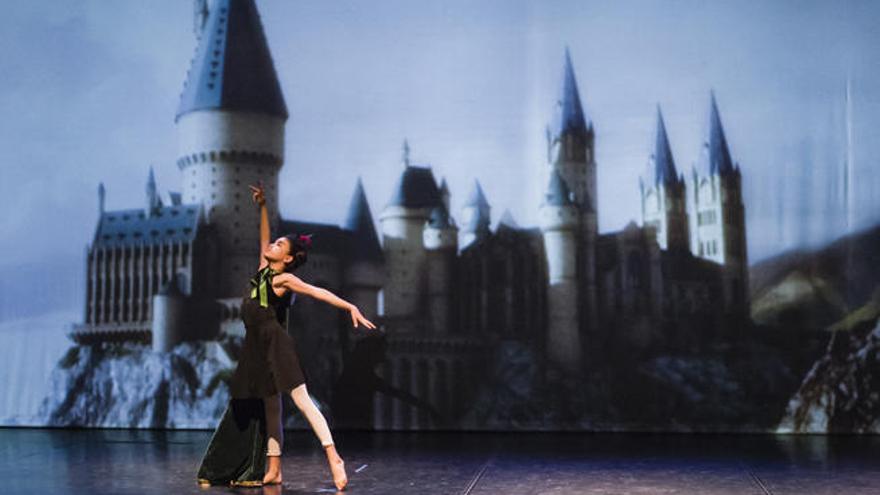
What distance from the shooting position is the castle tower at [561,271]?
11.5m

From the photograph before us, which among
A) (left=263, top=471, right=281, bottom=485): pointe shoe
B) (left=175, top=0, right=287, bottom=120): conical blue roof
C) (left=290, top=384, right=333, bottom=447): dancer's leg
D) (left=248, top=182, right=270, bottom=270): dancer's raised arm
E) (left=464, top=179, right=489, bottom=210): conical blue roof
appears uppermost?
(left=175, top=0, right=287, bottom=120): conical blue roof

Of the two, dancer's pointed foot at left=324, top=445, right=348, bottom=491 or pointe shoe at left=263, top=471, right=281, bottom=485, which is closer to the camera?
dancer's pointed foot at left=324, top=445, right=348, bottom=491

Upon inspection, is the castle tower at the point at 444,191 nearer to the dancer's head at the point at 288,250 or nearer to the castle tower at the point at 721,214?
the castle tower at the point at 721,214

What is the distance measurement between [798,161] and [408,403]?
5207 mm

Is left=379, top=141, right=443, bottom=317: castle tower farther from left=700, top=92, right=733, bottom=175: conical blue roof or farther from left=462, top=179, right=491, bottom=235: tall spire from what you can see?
left=700, top=92, right=733, bottom=175: conical blue roof

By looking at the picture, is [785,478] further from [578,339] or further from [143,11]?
[143,11]

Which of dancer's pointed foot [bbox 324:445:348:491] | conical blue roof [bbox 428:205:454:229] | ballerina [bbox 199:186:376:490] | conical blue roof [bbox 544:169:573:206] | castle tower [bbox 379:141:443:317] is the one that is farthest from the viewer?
conical blue roof [bbox 428:205:454:229]

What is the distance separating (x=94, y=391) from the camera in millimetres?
12172

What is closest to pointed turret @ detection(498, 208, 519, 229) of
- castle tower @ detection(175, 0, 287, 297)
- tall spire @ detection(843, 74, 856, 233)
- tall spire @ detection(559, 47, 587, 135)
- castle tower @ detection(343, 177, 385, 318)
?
tall spire @ detection(559, 47, 587, 135)

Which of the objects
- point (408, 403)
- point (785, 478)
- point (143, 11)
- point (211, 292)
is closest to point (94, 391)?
point (211, 292)

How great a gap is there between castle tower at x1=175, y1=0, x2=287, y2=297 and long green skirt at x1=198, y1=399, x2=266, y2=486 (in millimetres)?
6533

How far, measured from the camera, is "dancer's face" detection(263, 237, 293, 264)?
561 cm

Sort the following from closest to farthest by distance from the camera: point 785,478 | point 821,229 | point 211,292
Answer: point 785,478 → point 821,229 → point 211,292

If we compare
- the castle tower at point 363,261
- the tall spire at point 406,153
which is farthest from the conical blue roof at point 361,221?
the tall spire at point 406,153
